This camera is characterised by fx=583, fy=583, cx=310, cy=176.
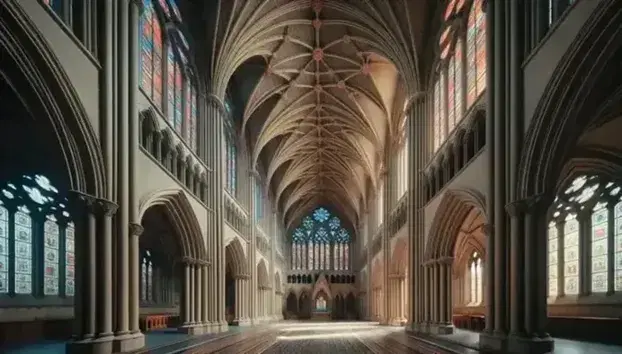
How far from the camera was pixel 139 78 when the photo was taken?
1606 cm

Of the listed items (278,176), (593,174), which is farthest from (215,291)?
(278,176)

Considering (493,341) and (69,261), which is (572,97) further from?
(69,261)

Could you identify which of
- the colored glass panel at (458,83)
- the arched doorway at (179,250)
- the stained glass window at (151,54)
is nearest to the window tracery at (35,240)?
the arched doorway at (179,250)

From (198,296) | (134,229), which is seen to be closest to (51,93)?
(134,229)

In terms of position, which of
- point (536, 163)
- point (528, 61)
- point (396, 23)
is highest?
point (396, 23)

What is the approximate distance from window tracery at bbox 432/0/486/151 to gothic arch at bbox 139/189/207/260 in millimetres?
9380

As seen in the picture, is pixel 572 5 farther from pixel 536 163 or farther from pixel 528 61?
pixel 536 163

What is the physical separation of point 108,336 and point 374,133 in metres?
25.5

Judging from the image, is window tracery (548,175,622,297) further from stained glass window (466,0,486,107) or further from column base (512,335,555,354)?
column base (512,335,555,354)

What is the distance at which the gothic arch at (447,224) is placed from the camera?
62.0ft

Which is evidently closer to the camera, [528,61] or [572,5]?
[572,5]

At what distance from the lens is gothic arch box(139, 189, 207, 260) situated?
18312mm

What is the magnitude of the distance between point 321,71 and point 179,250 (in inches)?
576

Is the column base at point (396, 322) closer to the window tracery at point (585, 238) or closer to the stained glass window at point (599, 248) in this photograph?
the window tracery at point (585, 238)
